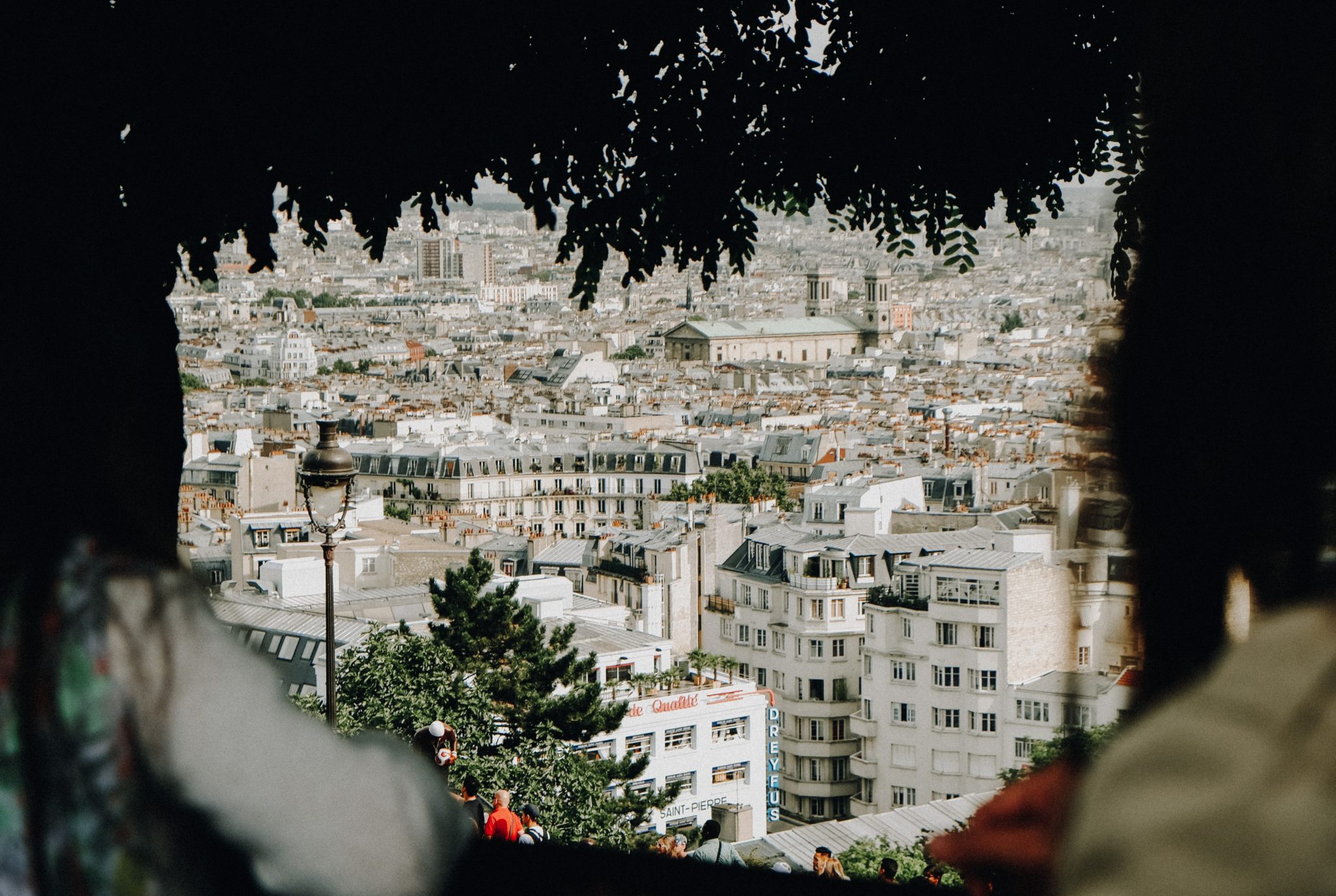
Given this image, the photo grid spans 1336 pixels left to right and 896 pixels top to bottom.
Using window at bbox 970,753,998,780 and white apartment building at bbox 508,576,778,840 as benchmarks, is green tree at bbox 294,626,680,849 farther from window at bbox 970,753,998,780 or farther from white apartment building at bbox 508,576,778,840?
window at bbox 970,753,998,780

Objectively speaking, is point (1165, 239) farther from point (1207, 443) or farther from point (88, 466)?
point (88, 466)

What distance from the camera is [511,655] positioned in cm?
1463

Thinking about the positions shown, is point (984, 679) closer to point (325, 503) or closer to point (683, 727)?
point (683, 727)

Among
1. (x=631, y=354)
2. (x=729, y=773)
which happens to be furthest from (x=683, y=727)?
(x=631, y=354)

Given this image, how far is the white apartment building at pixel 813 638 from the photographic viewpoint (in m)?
28.8

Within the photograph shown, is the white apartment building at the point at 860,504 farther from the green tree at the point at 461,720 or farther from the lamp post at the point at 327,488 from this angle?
the lamp post at the point at 327,488

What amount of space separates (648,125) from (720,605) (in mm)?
29919

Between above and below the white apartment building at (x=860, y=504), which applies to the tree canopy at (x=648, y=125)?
above

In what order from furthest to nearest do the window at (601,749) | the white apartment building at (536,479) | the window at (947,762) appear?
the white apartment building at (536,479)
the window at (947,762)
the window at (601,749)

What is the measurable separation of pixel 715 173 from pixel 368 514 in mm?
33994

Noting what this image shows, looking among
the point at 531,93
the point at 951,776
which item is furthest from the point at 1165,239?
the point at 951,776

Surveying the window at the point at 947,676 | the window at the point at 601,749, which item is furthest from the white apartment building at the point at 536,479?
the window at the point at 601,749

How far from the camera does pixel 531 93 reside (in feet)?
11.0

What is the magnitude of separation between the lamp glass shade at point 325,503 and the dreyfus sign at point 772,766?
21.1m
